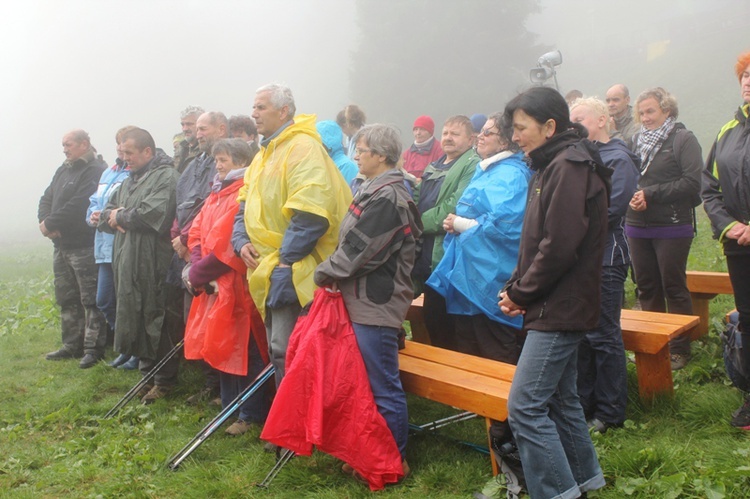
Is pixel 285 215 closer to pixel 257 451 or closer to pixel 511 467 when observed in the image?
pixel 257 451

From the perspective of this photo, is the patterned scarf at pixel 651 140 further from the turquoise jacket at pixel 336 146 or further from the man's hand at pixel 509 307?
the man's hand at pixel 509 307

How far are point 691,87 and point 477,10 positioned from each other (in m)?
10.3

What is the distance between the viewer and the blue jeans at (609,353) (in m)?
4.08

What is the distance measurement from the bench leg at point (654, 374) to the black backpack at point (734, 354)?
0.34m

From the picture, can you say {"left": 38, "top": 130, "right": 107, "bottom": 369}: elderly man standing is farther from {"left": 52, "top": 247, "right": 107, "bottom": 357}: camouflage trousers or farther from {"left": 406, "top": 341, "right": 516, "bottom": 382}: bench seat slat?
{"left": 406, "top": 341, "right": 516, "bottom": 382}: bench seat slat

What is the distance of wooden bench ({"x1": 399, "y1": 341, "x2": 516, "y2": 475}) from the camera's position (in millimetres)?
3701

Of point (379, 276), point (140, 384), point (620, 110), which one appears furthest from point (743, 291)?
point (140, 384)

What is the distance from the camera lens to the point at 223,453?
4.73m

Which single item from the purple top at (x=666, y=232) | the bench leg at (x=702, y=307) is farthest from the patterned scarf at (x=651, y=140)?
the bench leg at (x=702, y=307)

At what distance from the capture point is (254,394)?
16.8 ft

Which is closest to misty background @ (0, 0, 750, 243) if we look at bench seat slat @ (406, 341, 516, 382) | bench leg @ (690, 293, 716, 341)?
bench leg @ (690, 293, 716, 341)

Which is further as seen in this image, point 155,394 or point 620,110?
point 620,110

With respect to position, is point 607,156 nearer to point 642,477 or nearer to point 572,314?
point 572,314

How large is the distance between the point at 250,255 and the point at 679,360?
130 inches
